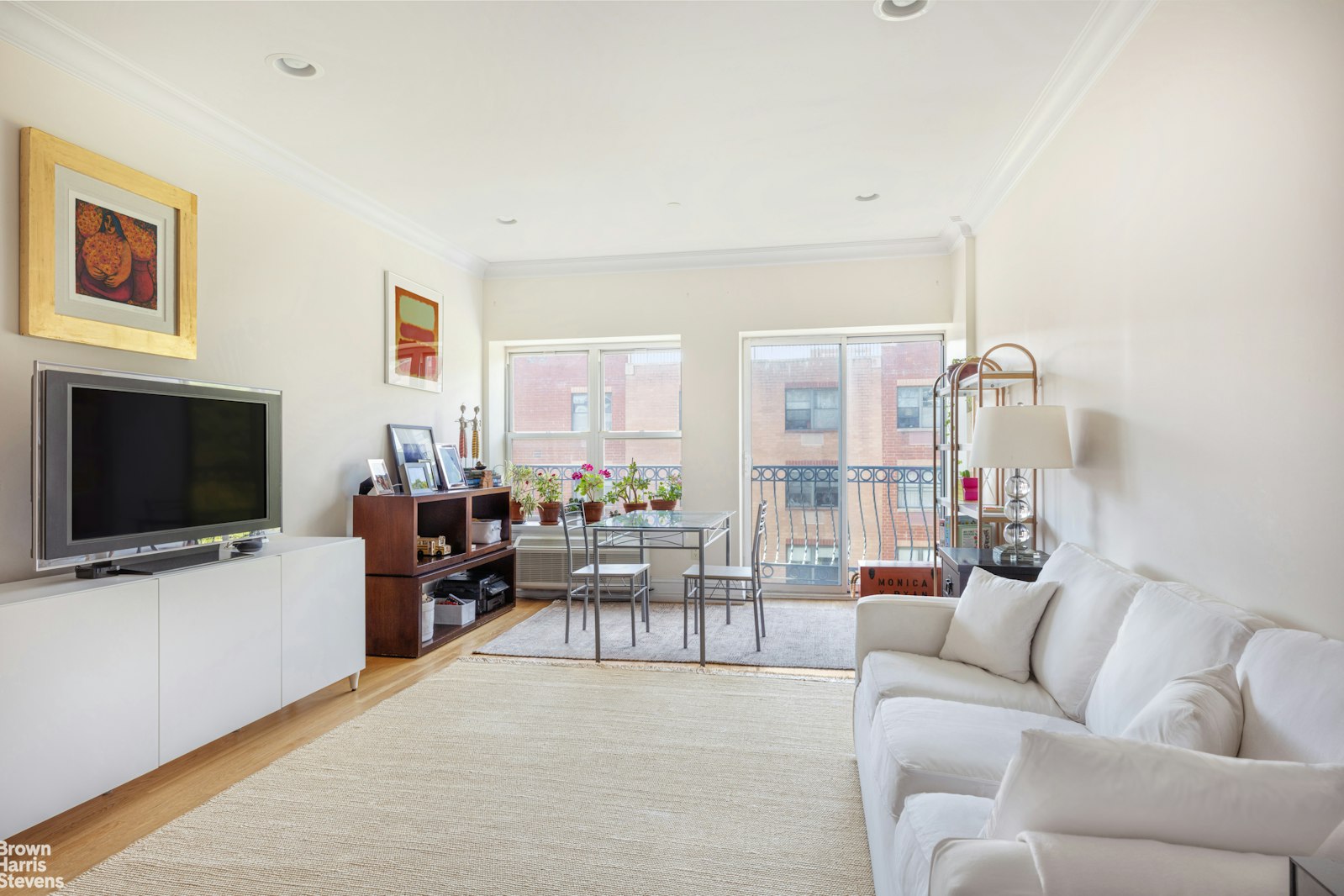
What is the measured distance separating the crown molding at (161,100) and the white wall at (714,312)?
1.60m

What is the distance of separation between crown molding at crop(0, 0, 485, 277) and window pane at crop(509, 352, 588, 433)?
6.33 feet

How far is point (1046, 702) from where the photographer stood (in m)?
2.12

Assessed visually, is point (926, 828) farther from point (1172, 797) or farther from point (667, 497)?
point (667, 497)

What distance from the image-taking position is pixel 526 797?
2441mm

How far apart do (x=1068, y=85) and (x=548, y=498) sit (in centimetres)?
428

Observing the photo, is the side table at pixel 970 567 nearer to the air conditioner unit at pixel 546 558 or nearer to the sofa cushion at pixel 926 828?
the sofa cushion at pixel 926 828

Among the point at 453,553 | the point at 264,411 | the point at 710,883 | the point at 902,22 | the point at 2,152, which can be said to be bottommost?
the point at 710,883

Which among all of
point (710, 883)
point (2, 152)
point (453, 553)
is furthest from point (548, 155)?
point (710, 883)

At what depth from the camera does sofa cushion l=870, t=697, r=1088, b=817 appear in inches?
65.0

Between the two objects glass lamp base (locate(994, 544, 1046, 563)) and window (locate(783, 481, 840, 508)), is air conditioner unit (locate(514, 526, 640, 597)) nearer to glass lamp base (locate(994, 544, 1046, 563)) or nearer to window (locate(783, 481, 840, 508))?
window (locate(783, 481, 840, 508))

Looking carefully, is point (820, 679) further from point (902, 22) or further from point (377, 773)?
point (902, 22)

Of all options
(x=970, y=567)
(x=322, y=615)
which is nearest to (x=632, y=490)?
(x=322, y=615)

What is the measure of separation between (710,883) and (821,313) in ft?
14.2

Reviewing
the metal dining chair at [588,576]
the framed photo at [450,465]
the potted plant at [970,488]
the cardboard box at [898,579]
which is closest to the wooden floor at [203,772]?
the metal dining chair at [588,576]
